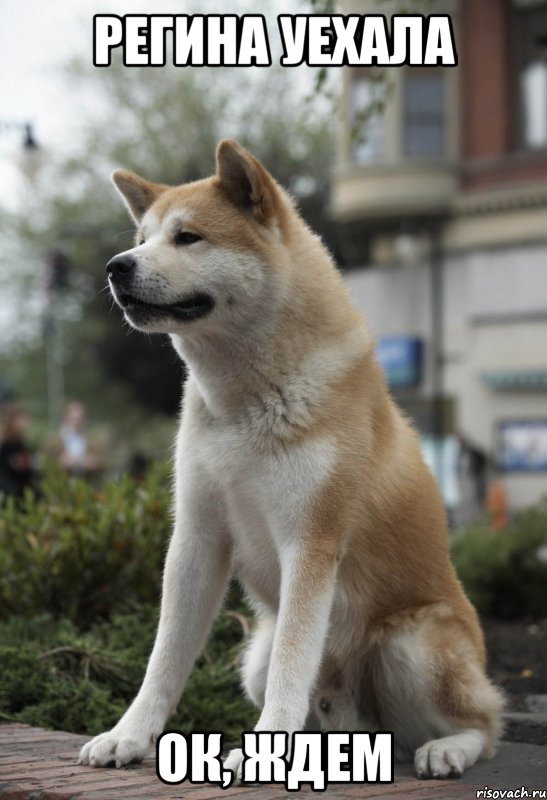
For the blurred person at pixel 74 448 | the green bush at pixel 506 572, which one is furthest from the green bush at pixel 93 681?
the blurred person at pixel 74 448

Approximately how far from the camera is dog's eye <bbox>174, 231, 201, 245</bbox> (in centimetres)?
424

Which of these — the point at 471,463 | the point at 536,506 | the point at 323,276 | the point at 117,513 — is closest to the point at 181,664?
the point at 323,276

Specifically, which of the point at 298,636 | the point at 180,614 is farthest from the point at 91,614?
the point at 298,636

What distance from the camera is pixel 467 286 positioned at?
25625 mm

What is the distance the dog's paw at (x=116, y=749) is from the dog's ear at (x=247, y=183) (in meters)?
1.89

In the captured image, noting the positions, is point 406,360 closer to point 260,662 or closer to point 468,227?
point 468,227

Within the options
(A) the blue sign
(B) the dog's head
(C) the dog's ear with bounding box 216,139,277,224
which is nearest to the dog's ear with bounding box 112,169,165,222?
(B) the dog's head

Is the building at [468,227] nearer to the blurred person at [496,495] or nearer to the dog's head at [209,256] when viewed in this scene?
the blurred person at [496,495]

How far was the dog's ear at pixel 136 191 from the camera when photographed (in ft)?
15.2

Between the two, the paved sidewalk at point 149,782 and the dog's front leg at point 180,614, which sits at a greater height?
the dog's front leg at point 180,614

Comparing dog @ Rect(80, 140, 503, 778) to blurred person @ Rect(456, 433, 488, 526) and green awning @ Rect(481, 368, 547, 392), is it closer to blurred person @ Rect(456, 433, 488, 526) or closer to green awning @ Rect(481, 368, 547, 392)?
blurred person @ Rect(456, 433, 488, 526)

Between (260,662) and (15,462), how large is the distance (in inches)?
320

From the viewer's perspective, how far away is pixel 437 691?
4461mm

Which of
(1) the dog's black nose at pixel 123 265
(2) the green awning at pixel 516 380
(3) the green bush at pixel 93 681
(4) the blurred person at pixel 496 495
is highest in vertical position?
(1) the dog's black nose at pixel 123 265
